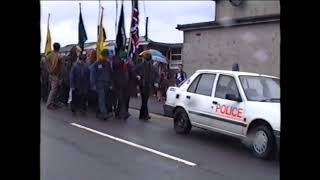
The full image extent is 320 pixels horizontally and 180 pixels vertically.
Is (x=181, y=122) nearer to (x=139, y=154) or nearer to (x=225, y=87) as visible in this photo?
(x=225, y=87)

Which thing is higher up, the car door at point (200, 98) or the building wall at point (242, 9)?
the building wall at point (242, 9)

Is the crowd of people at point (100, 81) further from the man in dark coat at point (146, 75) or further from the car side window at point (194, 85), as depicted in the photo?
the car side window at point (194, 85)

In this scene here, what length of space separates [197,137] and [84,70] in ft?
13.1

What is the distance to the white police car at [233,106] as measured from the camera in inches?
320

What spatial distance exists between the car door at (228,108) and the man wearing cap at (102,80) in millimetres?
3288

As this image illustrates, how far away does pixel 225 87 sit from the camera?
9.29m

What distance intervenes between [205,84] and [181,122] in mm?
1007

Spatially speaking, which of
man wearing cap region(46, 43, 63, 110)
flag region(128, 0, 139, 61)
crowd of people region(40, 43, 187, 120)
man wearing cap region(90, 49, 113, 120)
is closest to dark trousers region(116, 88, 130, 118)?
crowd of people region(40, 43, 187, 120)

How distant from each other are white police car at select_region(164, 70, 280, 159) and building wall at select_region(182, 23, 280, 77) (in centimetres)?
736

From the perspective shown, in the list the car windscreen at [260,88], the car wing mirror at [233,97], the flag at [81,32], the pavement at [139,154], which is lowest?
the pavement at [139,154]

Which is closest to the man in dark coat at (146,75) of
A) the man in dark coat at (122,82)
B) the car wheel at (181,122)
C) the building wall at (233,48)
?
the man in dark coat at (122,82)

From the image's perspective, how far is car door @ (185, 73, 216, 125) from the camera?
9484 mm

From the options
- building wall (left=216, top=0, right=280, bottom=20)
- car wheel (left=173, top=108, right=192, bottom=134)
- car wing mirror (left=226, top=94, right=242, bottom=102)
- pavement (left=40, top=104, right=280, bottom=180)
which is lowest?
pavement (left=40, top=104, right=280, bottom=180)

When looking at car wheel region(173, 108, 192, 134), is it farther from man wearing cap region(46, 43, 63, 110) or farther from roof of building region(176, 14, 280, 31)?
roof of building region(176, 14, 280, 31)
